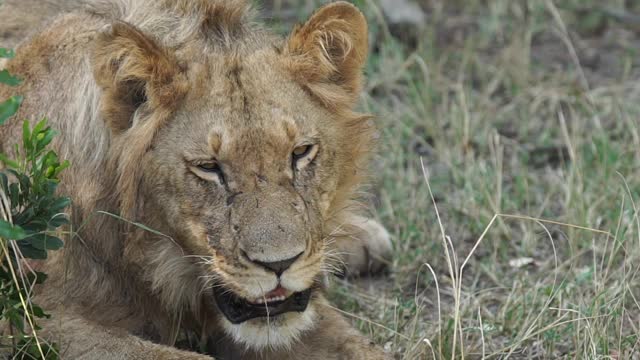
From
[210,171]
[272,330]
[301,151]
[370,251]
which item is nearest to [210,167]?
[210,171]

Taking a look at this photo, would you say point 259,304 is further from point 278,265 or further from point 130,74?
point 130,74

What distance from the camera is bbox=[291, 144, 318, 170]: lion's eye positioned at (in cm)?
369

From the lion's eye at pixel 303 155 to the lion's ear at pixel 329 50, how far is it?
22 cm

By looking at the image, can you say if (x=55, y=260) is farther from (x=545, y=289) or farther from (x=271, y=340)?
(x=545, y=289)

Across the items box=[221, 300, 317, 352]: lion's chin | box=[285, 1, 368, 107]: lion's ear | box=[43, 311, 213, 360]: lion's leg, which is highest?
box=[285, 1, 368, 107]: lion's ear

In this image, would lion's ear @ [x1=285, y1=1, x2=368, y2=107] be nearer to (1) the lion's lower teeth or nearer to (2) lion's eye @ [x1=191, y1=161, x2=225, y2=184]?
(2) lion's eye @ [x1=191, y1=161, x2=225, y2=184]

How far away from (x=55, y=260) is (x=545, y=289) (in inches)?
72.2

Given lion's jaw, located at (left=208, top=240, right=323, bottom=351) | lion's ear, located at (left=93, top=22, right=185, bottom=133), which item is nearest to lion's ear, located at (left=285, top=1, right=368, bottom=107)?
lion's ear, located at (left=93, top=22, right=185, bottom=133)

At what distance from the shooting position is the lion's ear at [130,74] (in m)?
3.61

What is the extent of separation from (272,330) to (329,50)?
3.07 ft

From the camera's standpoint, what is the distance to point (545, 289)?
4699mm

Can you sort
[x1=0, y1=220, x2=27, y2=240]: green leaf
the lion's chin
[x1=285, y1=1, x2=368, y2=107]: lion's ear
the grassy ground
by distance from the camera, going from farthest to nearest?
the grassy ground, [x1=285, y1=1, x2=368, y2=107]: lion's ear, the lion's chin, [x1=0, y1=220, x2=27, y2=240]: green leaf

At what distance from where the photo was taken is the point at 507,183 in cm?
604

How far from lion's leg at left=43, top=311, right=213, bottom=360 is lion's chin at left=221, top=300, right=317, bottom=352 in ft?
0.45
